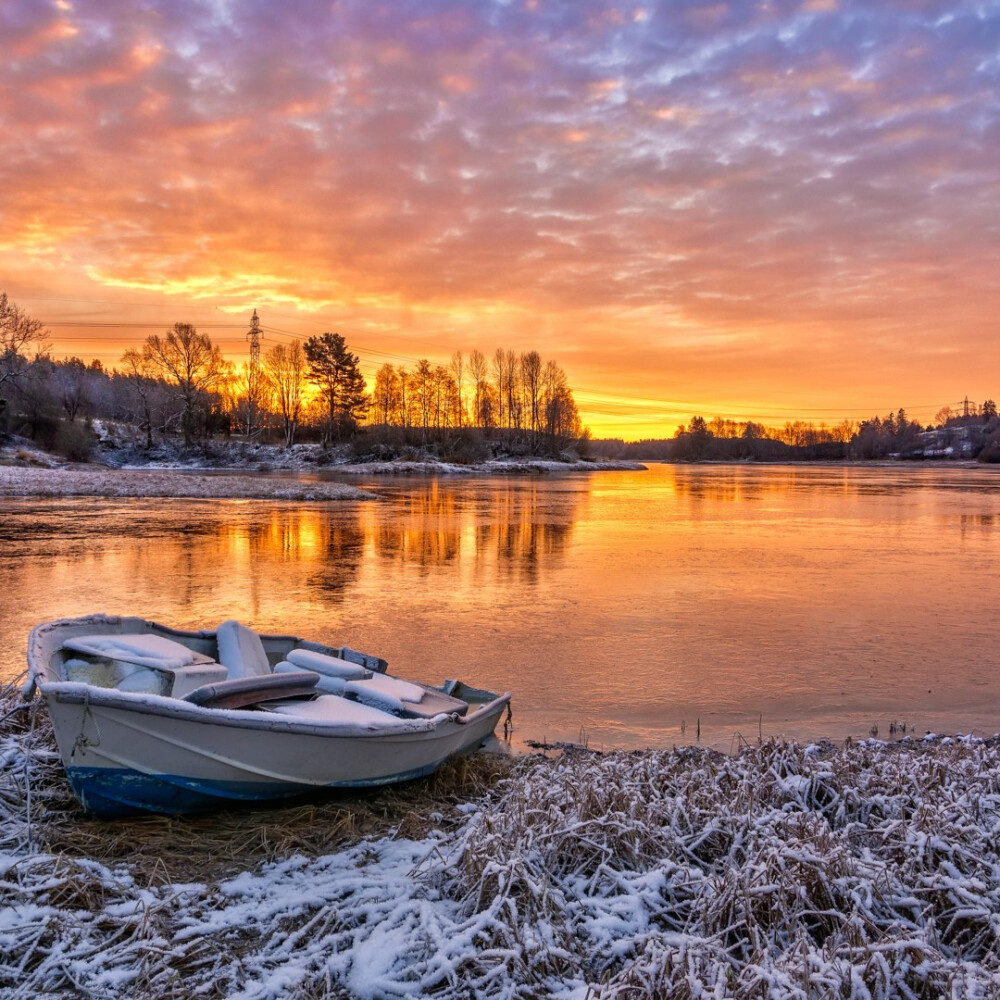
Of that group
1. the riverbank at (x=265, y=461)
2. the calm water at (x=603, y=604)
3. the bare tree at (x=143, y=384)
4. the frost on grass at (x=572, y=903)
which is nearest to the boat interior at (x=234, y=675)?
the frost on grass at (x=572, y=903)

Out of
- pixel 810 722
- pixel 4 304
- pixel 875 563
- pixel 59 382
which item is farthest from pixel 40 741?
pixel 59 382

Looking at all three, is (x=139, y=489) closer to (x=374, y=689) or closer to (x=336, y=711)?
(x=374, y=689)

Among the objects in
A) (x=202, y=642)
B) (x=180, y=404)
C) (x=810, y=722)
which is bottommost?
(x=810, y=722)

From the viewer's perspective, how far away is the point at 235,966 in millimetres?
3002

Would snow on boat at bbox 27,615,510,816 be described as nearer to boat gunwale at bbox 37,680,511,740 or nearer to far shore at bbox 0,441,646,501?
boat gunwale at bbox 37,680,511,740

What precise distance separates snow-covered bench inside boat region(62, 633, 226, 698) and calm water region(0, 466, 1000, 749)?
261 cm

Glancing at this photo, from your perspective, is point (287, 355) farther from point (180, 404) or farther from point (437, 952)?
point (437, 952)

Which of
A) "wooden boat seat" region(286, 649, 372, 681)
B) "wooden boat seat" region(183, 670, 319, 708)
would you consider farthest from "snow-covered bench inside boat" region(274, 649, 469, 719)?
"wooden boat seat" region(183, 670, 319, 708)

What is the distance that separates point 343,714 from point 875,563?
13718 millimetres

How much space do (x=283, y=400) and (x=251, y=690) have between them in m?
76.3

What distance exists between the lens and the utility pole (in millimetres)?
75125

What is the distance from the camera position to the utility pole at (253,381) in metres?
75.1

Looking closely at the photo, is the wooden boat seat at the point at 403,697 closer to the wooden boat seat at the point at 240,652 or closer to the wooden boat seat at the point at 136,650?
the wooden boat seat at the point at 240,652

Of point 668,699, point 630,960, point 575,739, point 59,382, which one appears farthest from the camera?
point 59,382
